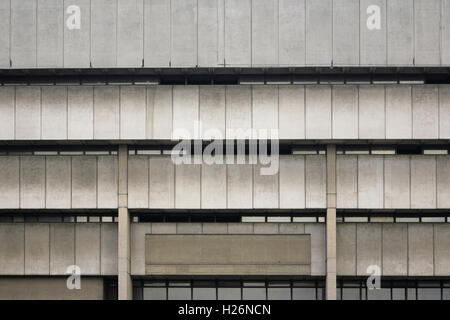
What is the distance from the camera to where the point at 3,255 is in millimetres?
31781

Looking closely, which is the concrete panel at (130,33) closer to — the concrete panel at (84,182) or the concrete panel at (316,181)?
the concrete panel at (84,182)

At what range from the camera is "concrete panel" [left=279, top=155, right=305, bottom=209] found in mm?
31672

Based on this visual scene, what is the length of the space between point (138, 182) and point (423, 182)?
12489 mm

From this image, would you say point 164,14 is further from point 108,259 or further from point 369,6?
point 108,259

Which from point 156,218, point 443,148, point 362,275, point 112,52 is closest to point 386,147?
point 443,148

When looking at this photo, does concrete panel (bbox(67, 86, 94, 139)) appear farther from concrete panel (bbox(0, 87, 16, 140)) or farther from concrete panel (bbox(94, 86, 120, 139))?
concrete panel (bbox(0, 87, 16, 140))

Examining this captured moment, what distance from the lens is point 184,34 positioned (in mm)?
32156

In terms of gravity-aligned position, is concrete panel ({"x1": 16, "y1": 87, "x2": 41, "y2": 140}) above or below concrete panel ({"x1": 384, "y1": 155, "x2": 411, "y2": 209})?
above

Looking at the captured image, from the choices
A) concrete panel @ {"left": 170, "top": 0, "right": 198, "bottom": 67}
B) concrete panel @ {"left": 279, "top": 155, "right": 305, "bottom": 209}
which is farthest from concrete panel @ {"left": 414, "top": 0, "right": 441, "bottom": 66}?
concrete panel @ {"left": 170, "top": 0, "right": 198, "bottom": 67}

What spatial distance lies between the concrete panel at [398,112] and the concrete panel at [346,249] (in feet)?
14.5

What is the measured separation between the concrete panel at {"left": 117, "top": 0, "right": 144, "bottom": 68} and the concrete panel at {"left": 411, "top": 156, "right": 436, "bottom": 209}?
42.7 feet

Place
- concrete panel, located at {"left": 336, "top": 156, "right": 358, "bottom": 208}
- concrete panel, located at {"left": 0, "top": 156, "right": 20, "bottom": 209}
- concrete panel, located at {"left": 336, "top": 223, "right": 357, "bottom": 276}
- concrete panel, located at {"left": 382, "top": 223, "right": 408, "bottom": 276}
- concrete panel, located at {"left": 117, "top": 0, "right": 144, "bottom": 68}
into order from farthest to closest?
concrete panel, located at {"left": 117, "top": 0, "right": 144, "bottom": 68} < concrete panel, located at {"left": 0, "top": 156, "right": 20, "bottom": 209} < concrete panel, located at {"left": 336, "top": 156, "right": 358, "bottom": 208} < concrete panel, located at {"left": 336, "top": 223, "right": 357, "bottom": 276} < concrete panel, located at {"left": 382, "top": 223, "right": 408, "bottom": 276}

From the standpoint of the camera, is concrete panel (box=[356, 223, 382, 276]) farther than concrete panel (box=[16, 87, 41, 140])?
No

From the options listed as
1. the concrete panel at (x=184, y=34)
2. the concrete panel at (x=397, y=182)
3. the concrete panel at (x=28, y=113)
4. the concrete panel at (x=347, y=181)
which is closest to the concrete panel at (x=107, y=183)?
the concrete panel at (x=28, y=113)
